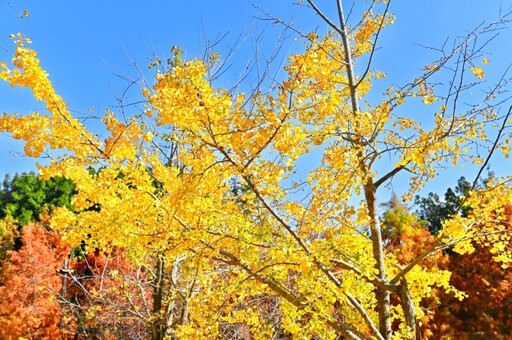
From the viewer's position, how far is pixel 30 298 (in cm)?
1574

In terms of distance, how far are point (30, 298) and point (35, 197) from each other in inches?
487

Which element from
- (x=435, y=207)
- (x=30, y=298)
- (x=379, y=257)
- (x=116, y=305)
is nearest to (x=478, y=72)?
(x=379, y=257)

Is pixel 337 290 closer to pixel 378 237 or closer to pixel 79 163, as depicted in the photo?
pixel 378 237

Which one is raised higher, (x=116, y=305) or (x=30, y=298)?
(x=30, y=298)

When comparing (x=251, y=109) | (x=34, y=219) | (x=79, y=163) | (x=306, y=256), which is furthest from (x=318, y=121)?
(x=34, y=219)

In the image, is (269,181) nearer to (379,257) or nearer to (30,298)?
(379,257)

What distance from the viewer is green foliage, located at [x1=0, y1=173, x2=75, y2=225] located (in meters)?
25.0

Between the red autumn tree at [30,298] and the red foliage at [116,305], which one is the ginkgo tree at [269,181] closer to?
the red foliage at [116,305]

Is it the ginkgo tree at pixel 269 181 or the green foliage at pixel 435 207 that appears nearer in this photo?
the ginkgo tree at pixel 269 181

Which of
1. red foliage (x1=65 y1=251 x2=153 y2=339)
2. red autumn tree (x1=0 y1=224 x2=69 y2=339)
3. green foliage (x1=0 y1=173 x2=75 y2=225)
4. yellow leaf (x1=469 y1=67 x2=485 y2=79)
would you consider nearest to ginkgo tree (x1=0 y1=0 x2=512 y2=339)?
yellow leaf (x1=469 y1=67 x2=485 y2=79)

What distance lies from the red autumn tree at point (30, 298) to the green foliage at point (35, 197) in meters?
7.28

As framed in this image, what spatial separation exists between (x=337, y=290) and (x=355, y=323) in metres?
0.86

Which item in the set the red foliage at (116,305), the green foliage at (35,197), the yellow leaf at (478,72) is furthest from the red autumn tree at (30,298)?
the yellow leaf at (478,72)

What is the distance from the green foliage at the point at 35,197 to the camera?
2497cm
